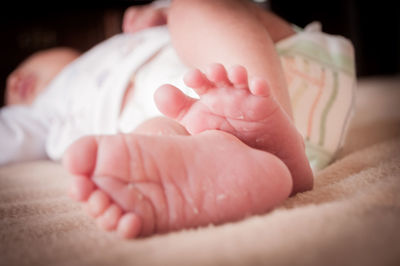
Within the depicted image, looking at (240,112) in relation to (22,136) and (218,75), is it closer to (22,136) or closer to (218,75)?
(218,75)

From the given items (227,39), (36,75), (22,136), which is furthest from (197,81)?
→ (36,75)

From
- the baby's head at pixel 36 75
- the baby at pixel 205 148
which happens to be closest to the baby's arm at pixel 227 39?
the baby at pixel 205 148

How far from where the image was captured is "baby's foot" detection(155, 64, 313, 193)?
42 centimetres

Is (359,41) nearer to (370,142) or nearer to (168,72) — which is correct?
(370,142)

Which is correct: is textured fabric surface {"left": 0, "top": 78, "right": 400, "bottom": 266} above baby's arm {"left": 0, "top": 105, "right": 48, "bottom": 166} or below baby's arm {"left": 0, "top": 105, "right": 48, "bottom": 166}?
above

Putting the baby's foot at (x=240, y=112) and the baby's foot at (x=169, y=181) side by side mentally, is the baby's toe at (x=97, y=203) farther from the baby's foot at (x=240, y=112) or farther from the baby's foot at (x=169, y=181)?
the baby's foot at (x=240, y=112)

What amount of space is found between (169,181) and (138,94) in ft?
1.43

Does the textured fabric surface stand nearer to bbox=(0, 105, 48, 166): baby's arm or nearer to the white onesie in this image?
the white onesie

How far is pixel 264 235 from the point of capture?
12.6 inches

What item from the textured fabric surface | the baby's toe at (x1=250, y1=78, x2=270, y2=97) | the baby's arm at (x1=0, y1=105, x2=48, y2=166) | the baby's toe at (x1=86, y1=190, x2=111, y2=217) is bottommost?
the baby's arm at (x1=0, y1=105, x2=48, y2=166)

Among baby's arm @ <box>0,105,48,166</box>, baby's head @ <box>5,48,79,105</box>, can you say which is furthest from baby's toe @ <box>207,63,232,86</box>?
baby's head @ <box>5,48,79,105</box>

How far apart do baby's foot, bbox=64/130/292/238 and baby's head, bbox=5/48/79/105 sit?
99 centimetres

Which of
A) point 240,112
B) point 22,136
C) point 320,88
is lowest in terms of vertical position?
point 22,136

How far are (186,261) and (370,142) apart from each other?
65cm
